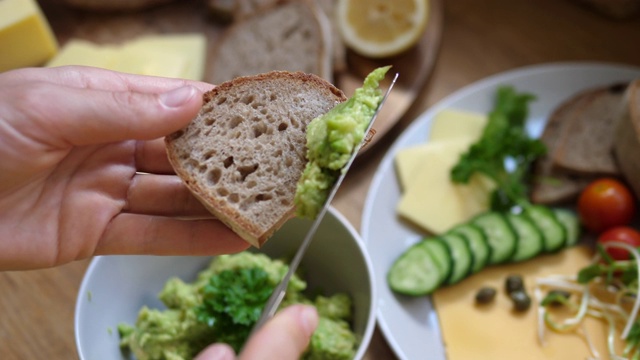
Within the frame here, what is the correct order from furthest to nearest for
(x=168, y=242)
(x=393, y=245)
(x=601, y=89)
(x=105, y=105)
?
(x=601, y=89)
(x=393, y=245)
(x=168, y=242)
(x=105, y=105)

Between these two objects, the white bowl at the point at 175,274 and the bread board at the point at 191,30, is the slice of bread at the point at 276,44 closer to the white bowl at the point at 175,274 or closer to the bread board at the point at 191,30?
the bread board at the point at 191,30

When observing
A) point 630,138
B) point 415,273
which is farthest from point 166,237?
point 630,138

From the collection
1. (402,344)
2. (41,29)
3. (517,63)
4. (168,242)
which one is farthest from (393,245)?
(41,29)

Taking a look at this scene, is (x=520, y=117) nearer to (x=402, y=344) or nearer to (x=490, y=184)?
(x=490, y=184)

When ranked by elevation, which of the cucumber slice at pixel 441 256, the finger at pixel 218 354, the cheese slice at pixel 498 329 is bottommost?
the cheese slice at pixel 498 329

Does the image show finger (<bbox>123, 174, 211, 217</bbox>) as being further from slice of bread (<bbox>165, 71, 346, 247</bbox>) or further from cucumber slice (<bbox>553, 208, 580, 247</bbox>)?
cucumber slice (<bbox>553, 208, 580, 247</bbox>)

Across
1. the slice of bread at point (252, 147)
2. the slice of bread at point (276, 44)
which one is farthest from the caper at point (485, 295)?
the slice of bread at point (276, 44)
